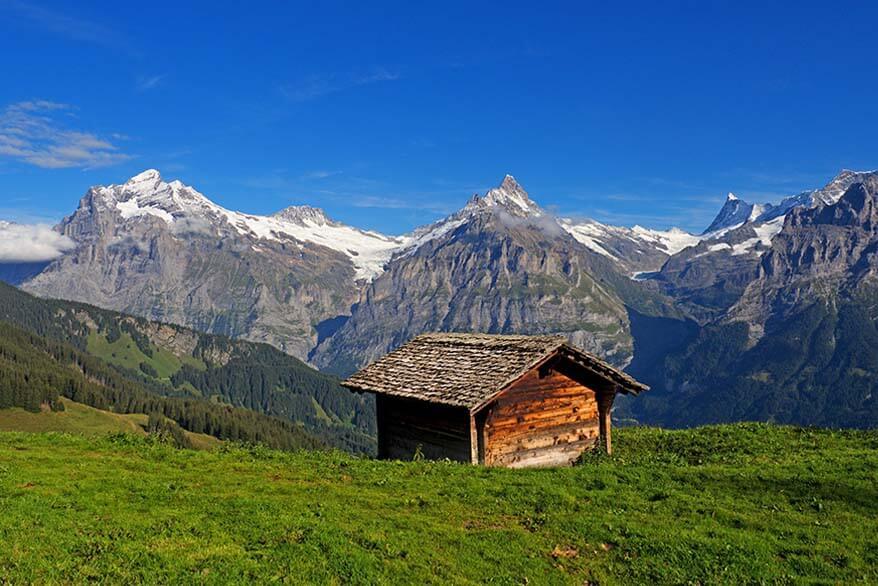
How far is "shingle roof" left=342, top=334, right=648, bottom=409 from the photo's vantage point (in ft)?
104

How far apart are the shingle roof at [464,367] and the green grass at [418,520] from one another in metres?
4.71

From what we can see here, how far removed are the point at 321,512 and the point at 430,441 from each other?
1427 centimetres

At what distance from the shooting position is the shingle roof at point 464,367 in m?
31.7

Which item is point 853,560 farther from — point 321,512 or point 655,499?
point 321,512

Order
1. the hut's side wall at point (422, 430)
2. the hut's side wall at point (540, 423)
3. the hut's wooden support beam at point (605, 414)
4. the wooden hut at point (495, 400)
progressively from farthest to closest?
the hut's wooden support beam at point (605, 414)
the hut's side wall at point (540, 423)
the hut's side wall at point (422, 430)
the wooden hut at point (495, 400)

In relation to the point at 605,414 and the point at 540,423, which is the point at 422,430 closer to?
the point at 540,423

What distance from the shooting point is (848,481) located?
85.0ft

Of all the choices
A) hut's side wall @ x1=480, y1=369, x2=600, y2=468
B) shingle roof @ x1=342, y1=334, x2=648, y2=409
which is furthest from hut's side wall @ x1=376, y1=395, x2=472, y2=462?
hut's side wall @ x1=480, y1=369, x2=600, y2=468

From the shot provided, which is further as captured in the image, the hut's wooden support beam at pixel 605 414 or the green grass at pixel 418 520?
the hut's wooden support beam at pixel 605 414

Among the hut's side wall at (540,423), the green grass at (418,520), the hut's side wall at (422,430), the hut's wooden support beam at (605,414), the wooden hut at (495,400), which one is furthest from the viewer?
the hut's wooden support beam at (605,414)

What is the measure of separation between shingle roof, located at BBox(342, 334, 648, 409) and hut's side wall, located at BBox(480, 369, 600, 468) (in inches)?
47.7

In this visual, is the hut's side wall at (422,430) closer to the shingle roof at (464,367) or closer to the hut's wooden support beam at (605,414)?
the shingle roof at (464,367)

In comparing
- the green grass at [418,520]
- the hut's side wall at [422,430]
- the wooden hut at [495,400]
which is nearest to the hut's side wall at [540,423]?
the wooden hut at [495,400]

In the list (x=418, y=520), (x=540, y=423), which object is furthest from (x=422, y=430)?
(x=418, y=520)
